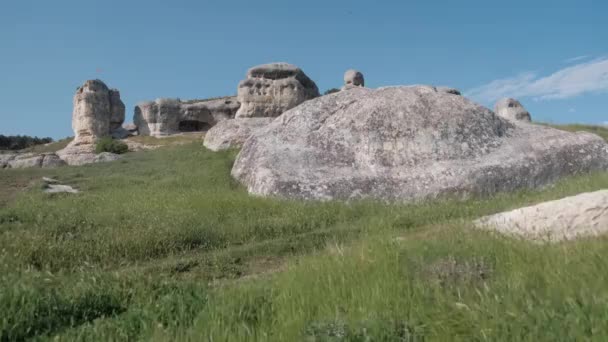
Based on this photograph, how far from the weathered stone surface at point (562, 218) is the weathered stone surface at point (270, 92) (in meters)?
37.5

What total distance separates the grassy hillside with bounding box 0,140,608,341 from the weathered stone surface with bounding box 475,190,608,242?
919mm

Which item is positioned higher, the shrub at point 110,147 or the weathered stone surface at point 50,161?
the shrub at point 110,147

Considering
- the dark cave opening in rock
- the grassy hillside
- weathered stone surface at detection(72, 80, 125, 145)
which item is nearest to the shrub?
weathered stone surface at detection(72, 80, 125, 145)

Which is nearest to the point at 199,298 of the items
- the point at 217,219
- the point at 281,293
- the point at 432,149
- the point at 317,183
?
the point at 281,293

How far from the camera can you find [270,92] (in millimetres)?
46469

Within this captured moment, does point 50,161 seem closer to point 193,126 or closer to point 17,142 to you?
point 193,126

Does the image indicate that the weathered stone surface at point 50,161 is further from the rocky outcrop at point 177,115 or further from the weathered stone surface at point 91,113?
the rocky outcrop at point 177,115

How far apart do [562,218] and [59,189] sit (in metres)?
15.8

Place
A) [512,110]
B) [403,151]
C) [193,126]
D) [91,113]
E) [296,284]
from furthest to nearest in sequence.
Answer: [193,126]
[91,113]
[512,110]
[403,151]
[296,284]

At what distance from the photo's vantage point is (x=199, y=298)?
5398 millimetres

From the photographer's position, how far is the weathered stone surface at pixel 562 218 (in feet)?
26.5

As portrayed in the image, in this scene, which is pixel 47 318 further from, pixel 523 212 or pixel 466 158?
pixel 466 158

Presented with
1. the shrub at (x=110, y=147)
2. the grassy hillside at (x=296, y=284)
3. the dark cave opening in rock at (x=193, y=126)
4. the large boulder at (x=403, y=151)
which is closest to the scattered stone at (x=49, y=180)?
the large boulder at (x=403, y=151)

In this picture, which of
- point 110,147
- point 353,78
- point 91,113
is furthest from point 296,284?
point 353,78
